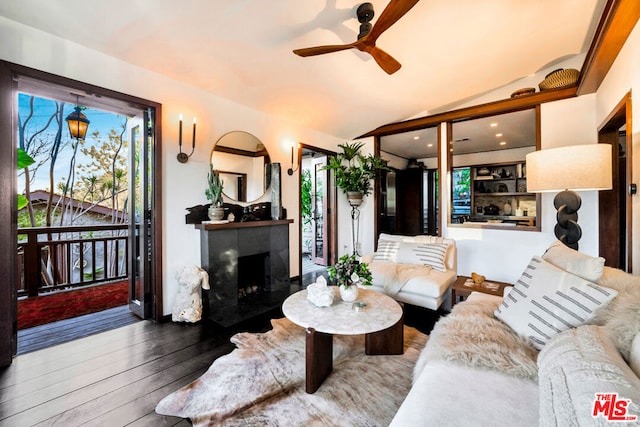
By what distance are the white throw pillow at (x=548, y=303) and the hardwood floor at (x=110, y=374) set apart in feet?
5.74

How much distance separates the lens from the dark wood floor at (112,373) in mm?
1423

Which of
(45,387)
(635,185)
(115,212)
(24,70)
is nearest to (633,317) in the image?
(635,185)

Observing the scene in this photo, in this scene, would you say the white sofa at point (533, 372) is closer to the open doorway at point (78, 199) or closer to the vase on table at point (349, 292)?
the vase on table at point (349, 292)

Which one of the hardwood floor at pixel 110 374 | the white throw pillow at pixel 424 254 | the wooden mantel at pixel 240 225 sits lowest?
the hardwood floor at pixel 110 374

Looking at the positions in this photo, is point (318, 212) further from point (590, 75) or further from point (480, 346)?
point (480, 346)

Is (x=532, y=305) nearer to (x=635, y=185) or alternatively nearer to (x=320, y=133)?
(x=635, y=185)

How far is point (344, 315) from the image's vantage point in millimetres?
1688

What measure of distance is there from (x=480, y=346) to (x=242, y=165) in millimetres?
2907

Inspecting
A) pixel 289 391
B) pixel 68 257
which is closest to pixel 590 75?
pixel 289 391

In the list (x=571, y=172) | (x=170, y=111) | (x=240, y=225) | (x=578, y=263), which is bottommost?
(x=578, y=263)

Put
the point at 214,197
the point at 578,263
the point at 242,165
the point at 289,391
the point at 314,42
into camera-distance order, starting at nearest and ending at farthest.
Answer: the point at 578,263, the point at 289,391, the point at 314,42, the point at 214,197, the point at 242,165

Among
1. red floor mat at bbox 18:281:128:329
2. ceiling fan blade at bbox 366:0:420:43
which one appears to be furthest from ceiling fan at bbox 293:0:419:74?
red floor mat at bbox 18:281:128:329

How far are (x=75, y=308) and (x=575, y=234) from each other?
4898 millimetres

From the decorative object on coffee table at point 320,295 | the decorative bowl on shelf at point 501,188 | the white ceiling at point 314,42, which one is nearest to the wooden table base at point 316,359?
the decorative object on coffee table at point 320,295
